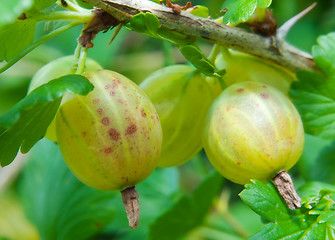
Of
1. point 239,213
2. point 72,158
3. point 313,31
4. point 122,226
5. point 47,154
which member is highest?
point 72,158

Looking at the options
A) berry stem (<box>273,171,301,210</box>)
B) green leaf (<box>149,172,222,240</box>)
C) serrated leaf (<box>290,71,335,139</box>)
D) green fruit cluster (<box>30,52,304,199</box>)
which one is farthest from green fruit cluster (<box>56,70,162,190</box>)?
green leaf (<box>149,172,222,240</box>)

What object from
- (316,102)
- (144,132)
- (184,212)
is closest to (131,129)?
(144,132)

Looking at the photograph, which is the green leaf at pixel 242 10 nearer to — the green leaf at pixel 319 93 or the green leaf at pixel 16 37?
the green leaf at pixel 319 93

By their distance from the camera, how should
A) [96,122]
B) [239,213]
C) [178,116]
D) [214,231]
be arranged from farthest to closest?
[239,213], [214,231], [178,116], [96,122]

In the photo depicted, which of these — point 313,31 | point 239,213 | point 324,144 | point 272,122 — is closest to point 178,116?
point 272,122

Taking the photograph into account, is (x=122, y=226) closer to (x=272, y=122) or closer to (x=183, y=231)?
(x=183, y=231)

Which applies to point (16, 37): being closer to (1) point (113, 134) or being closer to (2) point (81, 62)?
(2) point (81, 62)

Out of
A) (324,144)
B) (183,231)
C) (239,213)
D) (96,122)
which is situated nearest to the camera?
(96,122)
